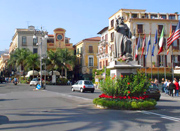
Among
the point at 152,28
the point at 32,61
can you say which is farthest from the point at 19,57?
the point at 152,28

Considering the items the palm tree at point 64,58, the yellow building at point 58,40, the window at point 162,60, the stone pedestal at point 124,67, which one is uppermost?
the yellow building at point 58,40

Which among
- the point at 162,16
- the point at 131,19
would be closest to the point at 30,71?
the point at 131,19

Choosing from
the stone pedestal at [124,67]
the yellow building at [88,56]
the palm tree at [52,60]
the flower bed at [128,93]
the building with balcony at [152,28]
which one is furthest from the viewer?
the yellow building at [88,56]

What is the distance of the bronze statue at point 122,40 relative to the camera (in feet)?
50.1

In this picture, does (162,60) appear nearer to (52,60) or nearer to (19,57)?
(52,60)

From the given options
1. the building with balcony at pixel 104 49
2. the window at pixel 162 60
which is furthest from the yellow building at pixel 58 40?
the window at pixel 162 60

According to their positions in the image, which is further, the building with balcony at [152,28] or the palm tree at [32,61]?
the palm tree at [32,61]

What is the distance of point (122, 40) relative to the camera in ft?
A: 50.4

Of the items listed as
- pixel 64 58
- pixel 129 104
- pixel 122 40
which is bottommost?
pixel 129 104

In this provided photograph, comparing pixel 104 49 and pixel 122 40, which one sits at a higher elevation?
pixel 104 49

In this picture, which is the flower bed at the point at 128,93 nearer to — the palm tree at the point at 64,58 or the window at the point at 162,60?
the window at the point at 162,60

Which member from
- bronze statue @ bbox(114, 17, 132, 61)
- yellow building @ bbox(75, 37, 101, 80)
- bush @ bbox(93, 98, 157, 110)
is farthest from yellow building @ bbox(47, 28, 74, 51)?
bush @ bbox(93, 98, 157, 110)

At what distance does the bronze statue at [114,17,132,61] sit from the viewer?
15.3 metres

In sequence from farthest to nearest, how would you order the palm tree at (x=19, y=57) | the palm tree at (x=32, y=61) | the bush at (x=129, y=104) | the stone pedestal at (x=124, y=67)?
the palm tree at (x=19, y=57) < the palm tree at (x=32, y=61) < the stone pedestal at (x=124, y=67) < the bush at (x=129, y=104)
